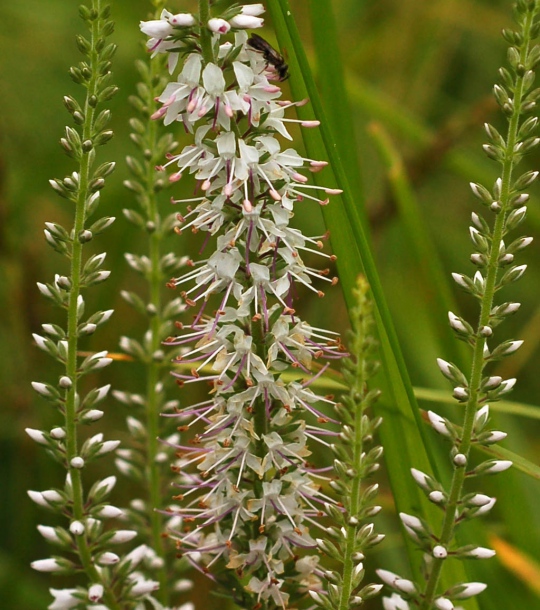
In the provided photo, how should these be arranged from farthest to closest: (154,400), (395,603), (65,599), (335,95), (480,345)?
(154,400), (335,95), (65,599), (395,603), (480,345)

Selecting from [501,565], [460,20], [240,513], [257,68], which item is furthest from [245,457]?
[460,20]

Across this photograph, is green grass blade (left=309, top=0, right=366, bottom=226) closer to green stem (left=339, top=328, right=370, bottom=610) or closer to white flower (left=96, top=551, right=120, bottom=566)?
green stem (left=339, top=328, right=370, bottom=610)

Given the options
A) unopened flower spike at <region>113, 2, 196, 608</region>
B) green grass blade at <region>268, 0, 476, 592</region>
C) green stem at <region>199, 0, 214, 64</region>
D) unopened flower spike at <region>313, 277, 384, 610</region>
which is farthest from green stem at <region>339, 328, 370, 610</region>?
unopened flower spike at <region>113, 2, 196, 608</region>

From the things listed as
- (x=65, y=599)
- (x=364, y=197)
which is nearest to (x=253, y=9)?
(x=65, y=599)

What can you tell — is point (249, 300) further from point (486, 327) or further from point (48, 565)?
point (48, 565)

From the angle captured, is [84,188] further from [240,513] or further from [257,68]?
[240,513]

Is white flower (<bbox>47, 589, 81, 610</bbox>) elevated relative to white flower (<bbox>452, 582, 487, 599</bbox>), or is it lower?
lower
